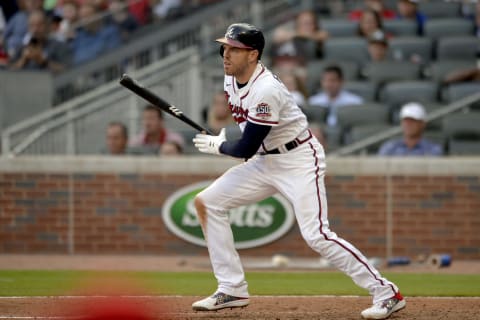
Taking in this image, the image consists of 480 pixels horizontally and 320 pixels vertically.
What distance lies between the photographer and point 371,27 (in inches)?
624

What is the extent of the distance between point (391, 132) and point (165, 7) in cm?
509

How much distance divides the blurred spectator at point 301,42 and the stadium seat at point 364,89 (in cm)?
90

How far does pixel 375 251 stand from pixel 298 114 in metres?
5.14

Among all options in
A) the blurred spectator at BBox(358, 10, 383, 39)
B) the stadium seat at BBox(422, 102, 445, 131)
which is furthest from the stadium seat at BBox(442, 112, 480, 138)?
the blurred spectator at BBox(358, 10, 383, 39)

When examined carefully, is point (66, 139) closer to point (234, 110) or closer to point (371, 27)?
point (371, 27)

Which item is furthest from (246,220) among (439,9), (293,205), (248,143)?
(439,9)

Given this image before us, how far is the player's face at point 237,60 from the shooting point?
8109mm

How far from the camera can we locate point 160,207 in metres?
13.3

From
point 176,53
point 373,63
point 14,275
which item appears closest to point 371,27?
point 373,63

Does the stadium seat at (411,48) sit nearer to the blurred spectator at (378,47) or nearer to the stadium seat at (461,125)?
the blurred spectator at (378,47)

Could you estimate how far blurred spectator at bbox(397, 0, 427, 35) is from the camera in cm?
1627

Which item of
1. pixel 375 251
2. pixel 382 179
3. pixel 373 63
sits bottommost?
pixel 375 251

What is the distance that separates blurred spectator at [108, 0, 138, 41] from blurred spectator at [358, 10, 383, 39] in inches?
133

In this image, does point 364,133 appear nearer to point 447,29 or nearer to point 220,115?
point 220,115
